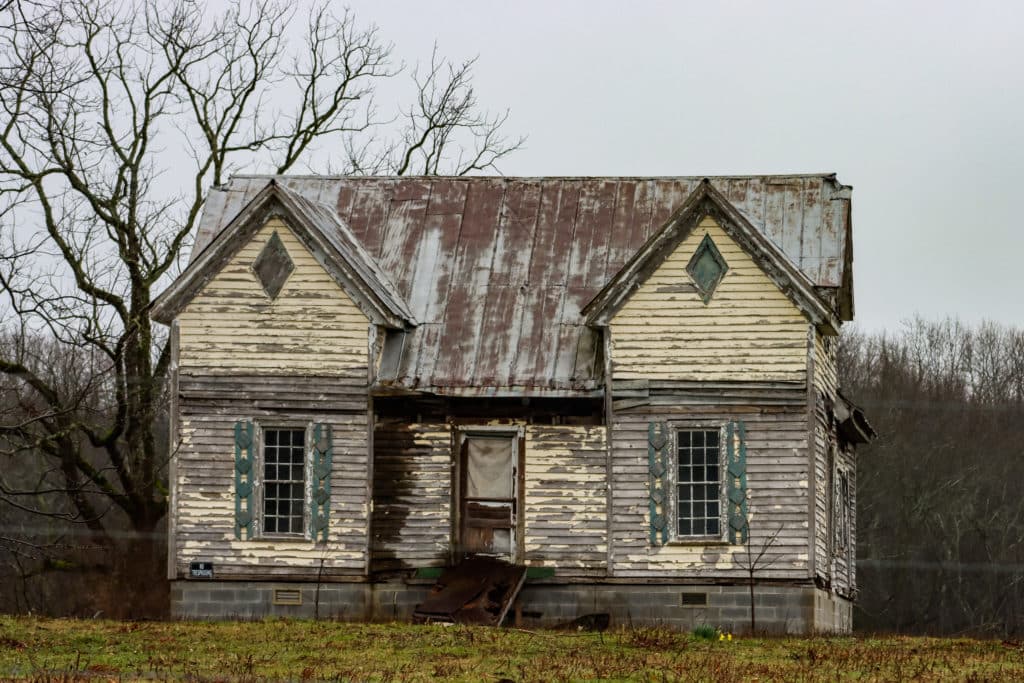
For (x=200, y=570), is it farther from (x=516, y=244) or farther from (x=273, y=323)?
(x=516, y=244)

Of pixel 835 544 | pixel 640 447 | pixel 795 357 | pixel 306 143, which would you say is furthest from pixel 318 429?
pixel 306 143

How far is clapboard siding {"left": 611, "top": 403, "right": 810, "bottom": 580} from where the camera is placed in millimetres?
25219

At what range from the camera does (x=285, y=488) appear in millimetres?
26500

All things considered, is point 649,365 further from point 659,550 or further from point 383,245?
point 383,245

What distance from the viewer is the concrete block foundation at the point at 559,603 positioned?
2519 cm

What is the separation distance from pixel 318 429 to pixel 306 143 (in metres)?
16.3

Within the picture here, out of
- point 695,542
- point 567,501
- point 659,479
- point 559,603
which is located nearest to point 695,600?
point 695,542

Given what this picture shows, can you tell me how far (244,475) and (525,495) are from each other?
4502 mm

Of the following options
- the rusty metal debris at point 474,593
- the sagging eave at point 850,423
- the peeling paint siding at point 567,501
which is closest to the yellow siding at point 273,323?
the peeling paint siding at point 567,501

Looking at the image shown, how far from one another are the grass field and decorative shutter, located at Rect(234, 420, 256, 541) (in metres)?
2.11

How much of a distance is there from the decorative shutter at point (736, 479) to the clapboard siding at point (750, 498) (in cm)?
9

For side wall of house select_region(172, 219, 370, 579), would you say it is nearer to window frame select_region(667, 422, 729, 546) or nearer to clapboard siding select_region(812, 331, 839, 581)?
window frame select_region(667, 422, 729, 546)

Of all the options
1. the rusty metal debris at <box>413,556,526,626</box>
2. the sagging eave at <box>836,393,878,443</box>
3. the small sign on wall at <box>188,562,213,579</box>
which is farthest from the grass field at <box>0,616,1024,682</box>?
the sagging eave at <box>836,393,878,443</box>

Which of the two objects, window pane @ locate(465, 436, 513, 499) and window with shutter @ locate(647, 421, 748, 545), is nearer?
window with shutter @ locate(647, 421, 748, 545)
